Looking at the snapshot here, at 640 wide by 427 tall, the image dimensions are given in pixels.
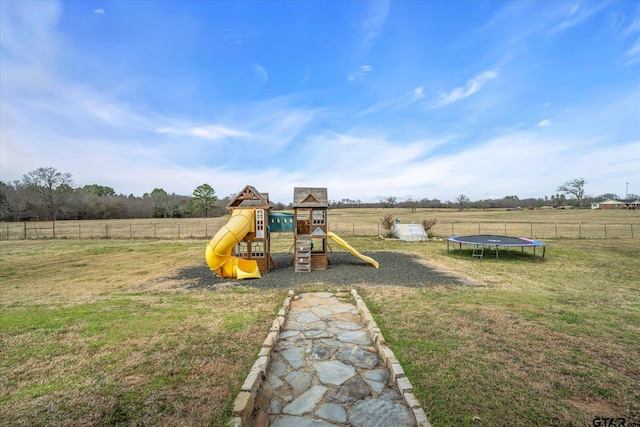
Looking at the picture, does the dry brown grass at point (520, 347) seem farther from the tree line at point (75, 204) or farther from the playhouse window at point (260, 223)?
the tree line at point (75, 204)

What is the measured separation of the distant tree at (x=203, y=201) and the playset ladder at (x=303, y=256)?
5713cm

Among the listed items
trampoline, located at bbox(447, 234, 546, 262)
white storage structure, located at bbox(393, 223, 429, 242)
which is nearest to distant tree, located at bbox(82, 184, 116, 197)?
white storage structure, located at bbox(393, 223, 429, 242)

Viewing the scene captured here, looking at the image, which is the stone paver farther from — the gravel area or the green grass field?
the gravel area

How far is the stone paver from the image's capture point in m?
3.19

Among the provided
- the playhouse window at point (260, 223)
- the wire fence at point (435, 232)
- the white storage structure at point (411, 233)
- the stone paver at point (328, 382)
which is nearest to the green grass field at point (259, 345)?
the stone paver at point (328, 382)

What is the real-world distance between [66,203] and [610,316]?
7115 cm

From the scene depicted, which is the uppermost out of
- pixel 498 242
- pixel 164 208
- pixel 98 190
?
pixel 98 190

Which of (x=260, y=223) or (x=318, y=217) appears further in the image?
(x=318, y=217)

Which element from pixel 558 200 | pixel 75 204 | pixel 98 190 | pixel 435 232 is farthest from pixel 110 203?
pixel 558 200

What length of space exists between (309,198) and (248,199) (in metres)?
2.40

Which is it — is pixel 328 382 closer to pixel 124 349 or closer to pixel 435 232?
pixel 124 349

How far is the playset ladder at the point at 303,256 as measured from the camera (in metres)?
11.3

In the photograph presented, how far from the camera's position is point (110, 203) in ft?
200

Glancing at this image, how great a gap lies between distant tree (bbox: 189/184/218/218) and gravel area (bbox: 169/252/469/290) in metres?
54.9
